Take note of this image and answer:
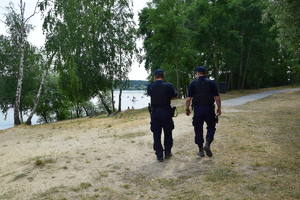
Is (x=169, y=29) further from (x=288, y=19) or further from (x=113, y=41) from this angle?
(x=288, y=19)

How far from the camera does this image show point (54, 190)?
4344 millimetres

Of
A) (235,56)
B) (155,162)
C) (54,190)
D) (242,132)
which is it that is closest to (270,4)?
(242,132)

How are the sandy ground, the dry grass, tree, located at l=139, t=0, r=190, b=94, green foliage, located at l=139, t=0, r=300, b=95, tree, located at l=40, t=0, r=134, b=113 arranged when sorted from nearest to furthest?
the dry grass → the sandy ground → tree, located at l=40, t=0, r=134, b=113 → tree, located at l=139, t=0, r=190, b=94 → green foliage, located at l=139, t=0, r=300, b=95

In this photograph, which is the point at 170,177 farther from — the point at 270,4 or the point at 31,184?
the point at 270,4

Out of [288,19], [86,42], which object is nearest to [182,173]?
[288,19]

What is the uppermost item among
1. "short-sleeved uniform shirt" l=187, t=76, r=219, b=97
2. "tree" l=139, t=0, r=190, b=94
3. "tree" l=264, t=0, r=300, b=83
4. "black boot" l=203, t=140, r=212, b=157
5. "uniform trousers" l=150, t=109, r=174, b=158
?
"tree" l=139, t=0, r=190, b=94

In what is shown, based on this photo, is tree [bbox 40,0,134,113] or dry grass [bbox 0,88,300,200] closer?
dry grass [bbox 0,88,300,200]

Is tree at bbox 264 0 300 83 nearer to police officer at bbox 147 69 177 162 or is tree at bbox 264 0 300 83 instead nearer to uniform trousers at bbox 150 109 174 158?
police officer at bbox 147 69 177 162

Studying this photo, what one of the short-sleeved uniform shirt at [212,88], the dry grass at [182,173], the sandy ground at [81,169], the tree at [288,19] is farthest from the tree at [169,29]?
the short-sleeved uniform shirt at [212,88]

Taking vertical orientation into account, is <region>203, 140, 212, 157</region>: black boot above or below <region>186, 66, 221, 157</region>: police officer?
below

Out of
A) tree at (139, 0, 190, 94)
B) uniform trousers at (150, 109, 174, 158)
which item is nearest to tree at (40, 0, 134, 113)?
tree at (139, 0, 190, 94)

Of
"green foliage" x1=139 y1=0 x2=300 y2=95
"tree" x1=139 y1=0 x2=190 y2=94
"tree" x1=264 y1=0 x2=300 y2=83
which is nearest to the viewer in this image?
"tree" x1=264 y1=0 x2=300 y2=83

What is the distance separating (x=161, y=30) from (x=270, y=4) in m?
12.7

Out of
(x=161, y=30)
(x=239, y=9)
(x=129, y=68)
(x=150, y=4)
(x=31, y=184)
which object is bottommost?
(x=31, y=184)
